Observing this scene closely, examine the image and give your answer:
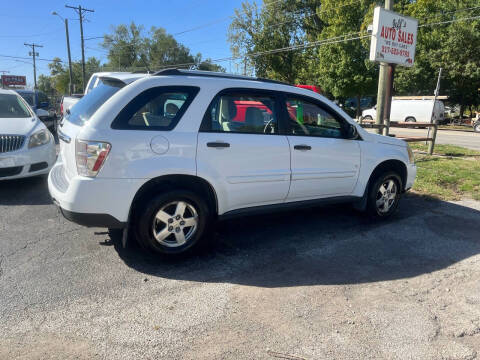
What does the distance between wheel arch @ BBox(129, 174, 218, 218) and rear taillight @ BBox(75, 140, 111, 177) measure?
422 millimetres

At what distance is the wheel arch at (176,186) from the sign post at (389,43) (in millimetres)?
6746

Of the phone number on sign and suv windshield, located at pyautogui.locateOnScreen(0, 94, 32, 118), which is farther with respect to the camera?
the phone number on sign

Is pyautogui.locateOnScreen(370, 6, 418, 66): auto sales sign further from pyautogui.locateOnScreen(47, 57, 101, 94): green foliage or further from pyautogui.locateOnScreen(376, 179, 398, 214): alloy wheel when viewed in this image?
pyautogui.locateOnScreen(47, 57, 101, 94): green foliage

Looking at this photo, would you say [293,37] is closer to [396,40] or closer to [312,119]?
[396,40]

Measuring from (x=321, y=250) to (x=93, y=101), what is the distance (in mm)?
2879

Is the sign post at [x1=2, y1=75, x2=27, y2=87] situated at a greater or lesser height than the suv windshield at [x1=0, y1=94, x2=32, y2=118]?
greater

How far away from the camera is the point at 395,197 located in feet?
17.5

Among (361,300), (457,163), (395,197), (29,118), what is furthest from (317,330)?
(457,163)

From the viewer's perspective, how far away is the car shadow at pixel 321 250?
359 cm

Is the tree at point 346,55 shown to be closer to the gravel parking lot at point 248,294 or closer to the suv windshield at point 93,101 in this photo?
the gravel parking lot at point 248,294

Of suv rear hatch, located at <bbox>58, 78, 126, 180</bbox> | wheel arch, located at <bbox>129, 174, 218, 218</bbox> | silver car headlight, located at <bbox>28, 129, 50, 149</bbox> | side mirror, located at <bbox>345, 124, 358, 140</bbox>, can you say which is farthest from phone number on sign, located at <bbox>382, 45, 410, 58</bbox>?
silver car headlight, located at <bbox>28, 129, 50, 149</bbox>

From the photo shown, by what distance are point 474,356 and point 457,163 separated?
26.5ft

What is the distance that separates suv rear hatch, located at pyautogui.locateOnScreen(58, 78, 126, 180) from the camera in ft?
11.3

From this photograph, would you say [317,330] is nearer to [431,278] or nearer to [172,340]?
[172,340]
